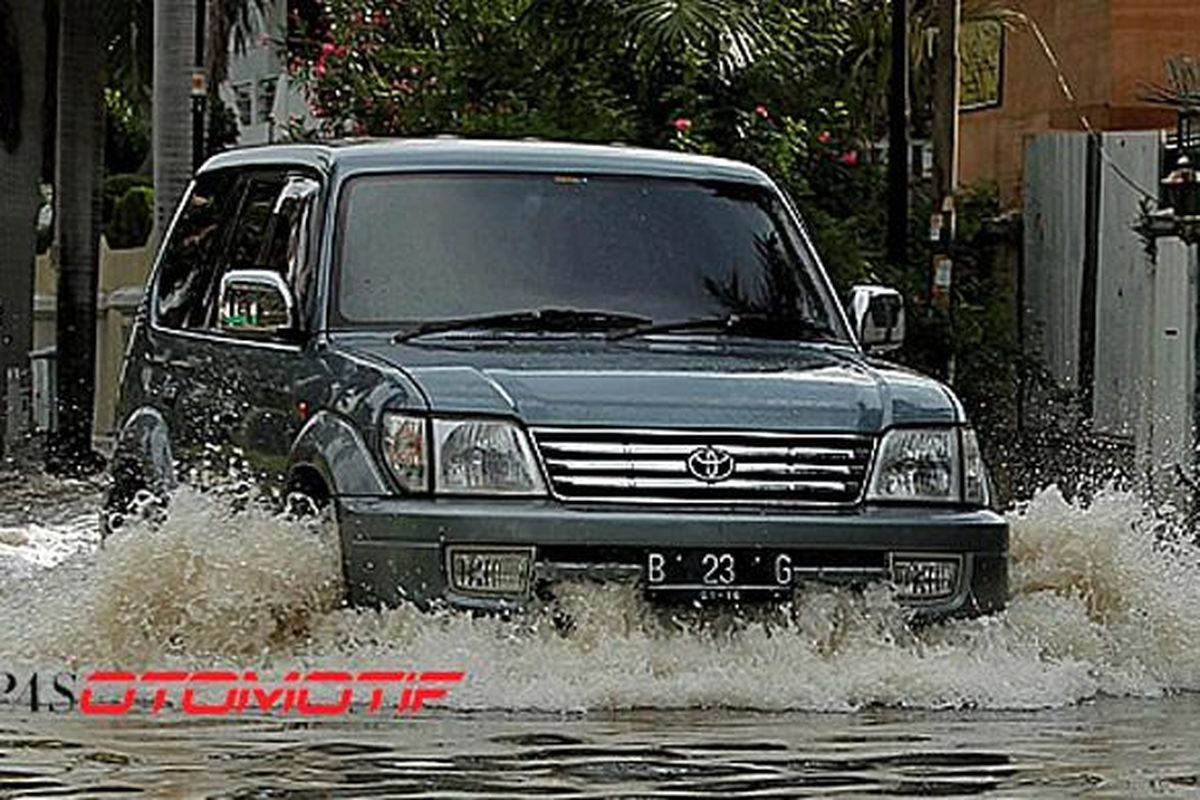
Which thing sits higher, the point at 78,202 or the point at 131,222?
the point at 78,202

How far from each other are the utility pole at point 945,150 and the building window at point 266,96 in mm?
30643

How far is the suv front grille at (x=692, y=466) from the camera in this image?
933 centimetres

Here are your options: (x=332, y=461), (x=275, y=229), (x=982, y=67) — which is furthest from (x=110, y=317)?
(x=332, y=461)

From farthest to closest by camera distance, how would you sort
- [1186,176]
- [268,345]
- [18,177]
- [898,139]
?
[18,177] → [898,139] → [1186,176] → [268,345]

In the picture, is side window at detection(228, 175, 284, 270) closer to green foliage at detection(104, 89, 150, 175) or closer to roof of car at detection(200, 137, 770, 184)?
roof of car at detection(200, 137, 770, 184)

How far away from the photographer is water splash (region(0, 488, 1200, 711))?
30.0 ft

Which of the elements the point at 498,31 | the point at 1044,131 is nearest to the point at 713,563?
Answer: the point at 498,31

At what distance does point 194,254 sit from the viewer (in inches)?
462

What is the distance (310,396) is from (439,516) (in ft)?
2.84

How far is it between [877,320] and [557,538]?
2.12 metres

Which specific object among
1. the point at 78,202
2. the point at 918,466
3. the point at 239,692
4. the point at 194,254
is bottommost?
the point at 239,692

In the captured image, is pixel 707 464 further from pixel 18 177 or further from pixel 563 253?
pixel 18 177

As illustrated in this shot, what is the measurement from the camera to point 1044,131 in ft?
80.2

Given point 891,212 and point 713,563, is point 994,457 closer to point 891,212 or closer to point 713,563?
point 891,212
